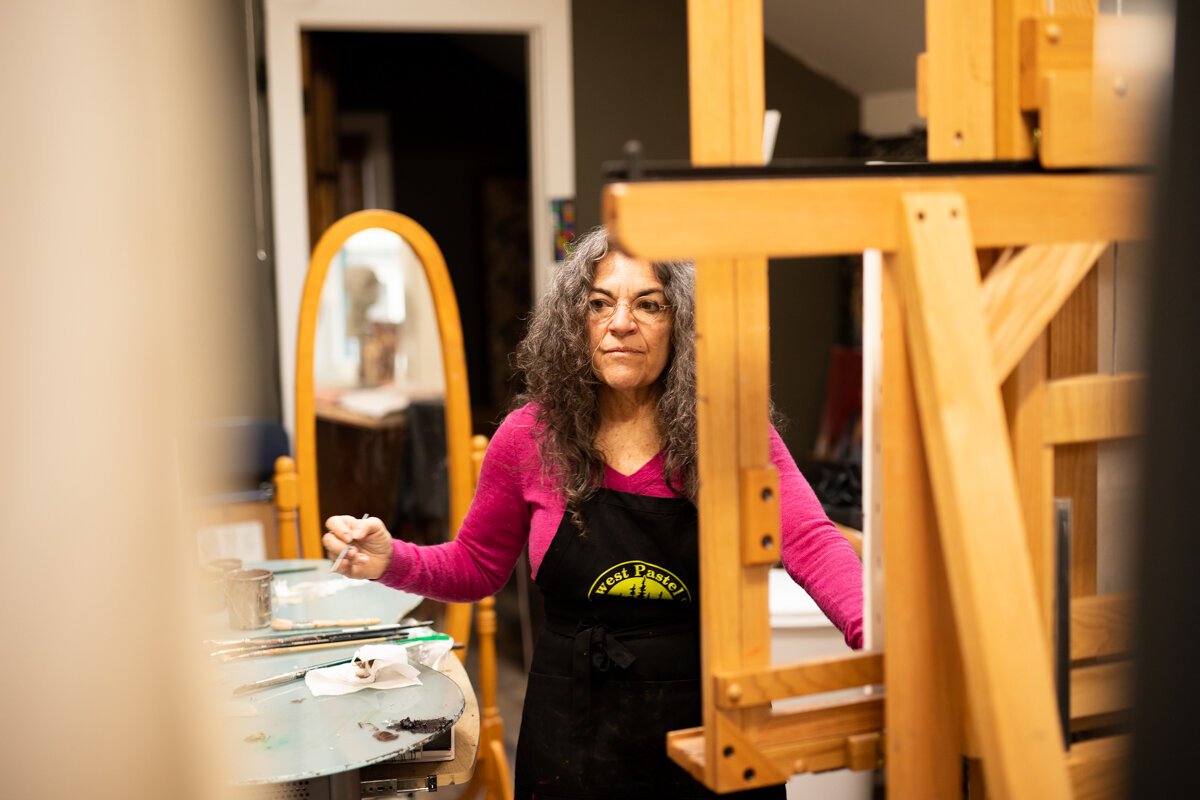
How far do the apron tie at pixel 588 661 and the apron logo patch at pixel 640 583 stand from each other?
0.20 feet

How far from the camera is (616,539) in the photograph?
1.62m

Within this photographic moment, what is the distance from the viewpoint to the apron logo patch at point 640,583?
161cm

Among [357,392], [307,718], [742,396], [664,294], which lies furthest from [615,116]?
[742,396]

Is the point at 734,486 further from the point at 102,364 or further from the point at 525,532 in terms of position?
the point at 525,532

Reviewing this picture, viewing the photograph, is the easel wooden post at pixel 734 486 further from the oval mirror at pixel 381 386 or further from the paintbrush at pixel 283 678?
the oval mirror at pixel 381 386

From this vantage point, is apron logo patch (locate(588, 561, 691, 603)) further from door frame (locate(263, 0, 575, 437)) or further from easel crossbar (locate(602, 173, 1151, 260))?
door frame (locate(263, 0, 575, 437))

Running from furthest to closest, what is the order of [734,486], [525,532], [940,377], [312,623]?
[312,623] → [525,532] → [734,486] → [940,377]

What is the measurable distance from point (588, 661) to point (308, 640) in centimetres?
54

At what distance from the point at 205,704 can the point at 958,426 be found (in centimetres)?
61

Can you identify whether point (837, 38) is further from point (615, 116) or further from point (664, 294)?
point (664, 294)

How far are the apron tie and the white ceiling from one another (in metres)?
2.59

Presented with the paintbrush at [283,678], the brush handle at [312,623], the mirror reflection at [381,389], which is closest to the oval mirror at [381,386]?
the mirror reflection at [381,389]

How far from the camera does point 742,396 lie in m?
1.05

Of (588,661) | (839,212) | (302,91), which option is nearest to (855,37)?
(302,91)
